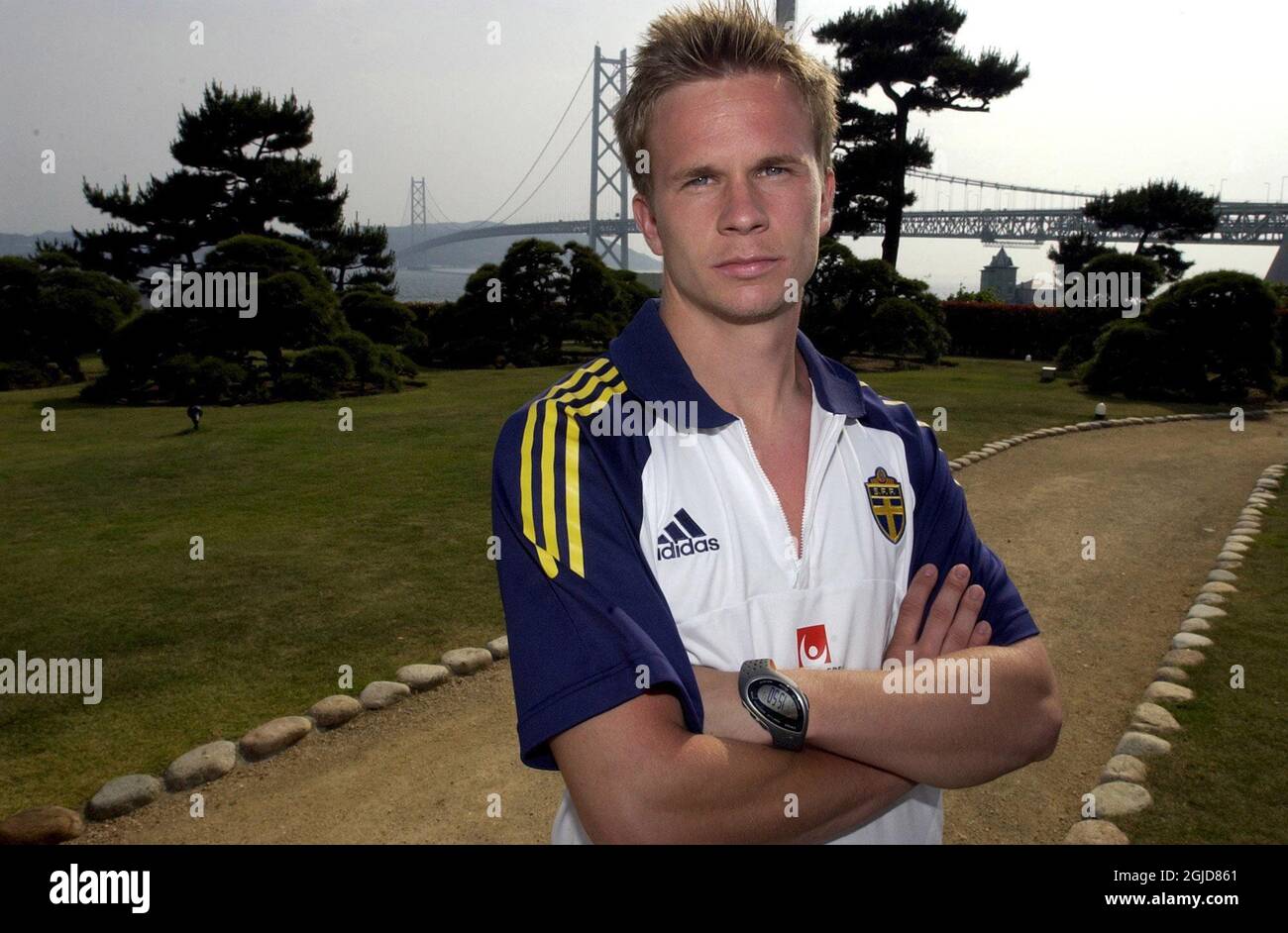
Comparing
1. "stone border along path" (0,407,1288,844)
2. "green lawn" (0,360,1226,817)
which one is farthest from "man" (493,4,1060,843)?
"green lawn" (0,360,1226,817)

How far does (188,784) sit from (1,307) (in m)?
20.5

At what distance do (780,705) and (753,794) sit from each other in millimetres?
165

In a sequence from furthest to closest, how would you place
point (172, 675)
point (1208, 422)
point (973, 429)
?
point (1208, 422)
point (973, 429)
point (172, 675)

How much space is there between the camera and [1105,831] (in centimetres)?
432

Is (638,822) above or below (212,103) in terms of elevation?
below

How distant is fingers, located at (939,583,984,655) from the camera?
7.23 ft

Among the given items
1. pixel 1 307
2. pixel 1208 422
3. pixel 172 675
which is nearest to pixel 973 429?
pixel 1208 422

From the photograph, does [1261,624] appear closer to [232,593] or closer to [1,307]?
[232,593]

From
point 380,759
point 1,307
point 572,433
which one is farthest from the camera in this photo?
point 1,307

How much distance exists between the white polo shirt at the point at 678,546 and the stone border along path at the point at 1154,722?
2.59 m

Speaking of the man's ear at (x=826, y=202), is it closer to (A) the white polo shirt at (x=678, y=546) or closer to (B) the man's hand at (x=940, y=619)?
(A) the white polo shirt at (x=678, y=546)
